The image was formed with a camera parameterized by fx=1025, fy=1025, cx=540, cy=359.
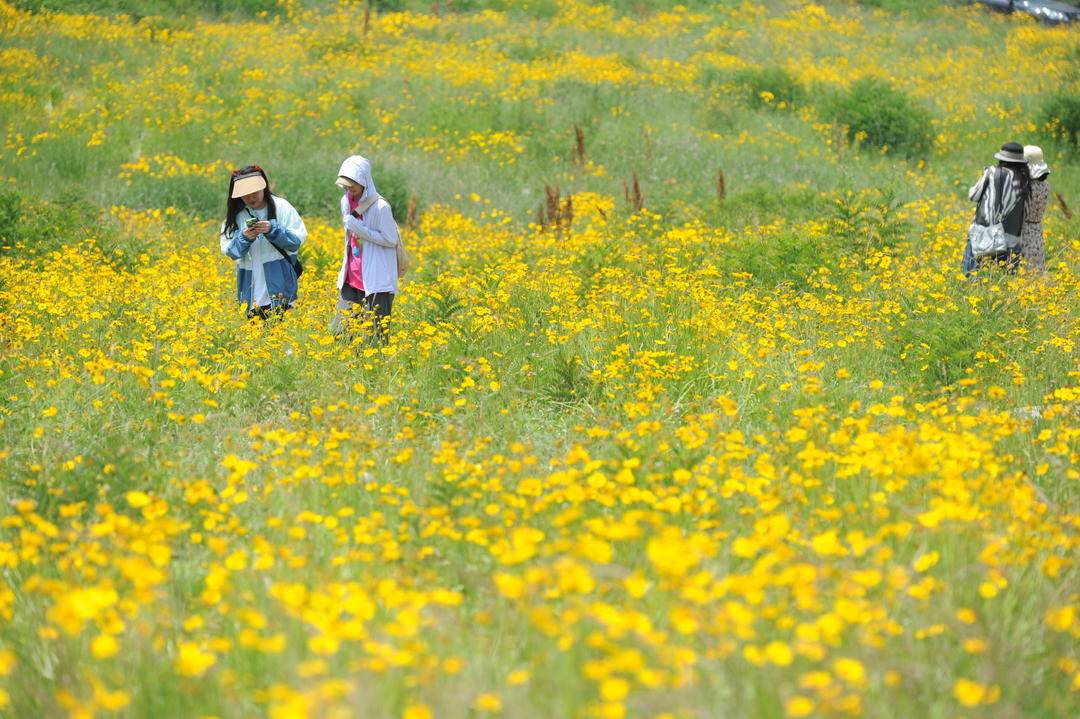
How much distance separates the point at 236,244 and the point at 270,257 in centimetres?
28

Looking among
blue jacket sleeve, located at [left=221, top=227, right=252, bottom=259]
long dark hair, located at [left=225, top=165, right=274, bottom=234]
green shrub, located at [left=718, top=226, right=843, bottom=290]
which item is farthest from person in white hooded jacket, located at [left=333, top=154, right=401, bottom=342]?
green shrub, located at [left=718, top=226, right=843, bottom=290]

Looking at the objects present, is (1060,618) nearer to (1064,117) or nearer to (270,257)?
(270,257)

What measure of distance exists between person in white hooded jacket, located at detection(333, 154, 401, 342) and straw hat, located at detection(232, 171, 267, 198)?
547 mm

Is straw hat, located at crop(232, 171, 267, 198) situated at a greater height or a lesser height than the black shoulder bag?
greater

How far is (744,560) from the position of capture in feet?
11.3

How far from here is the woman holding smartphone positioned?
646cm

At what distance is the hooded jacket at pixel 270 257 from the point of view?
6.53 metres

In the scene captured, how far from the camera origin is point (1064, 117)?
15.5 metres

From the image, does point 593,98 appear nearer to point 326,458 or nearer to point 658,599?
point 326,458

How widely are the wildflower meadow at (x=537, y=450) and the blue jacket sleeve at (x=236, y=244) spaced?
433 millimetres

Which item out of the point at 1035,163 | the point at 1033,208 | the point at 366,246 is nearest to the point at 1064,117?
the point at 1035,163

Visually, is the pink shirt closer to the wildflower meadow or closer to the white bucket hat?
the wildflower meadow

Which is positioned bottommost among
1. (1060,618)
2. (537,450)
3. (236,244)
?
(537,450)

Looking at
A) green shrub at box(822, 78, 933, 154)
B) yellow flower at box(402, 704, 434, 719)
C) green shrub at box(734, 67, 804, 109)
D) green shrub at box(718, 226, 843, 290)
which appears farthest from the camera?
green shrub at box(734, 67, 804, 109)
